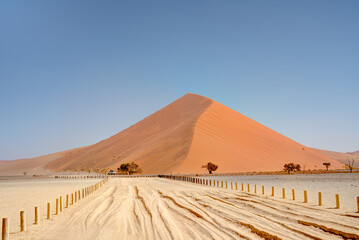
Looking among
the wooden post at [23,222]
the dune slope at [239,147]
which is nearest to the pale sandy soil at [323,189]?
the wooden post at [23,222]

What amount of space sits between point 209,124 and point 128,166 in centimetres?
3802

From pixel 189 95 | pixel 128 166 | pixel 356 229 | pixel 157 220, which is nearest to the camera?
pixel 356 229

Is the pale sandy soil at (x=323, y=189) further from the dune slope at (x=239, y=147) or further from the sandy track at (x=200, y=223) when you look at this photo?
the dune slope at (x=239, y=147)

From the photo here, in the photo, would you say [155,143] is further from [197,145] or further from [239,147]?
[239,147]

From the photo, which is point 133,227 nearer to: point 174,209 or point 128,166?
point 174,209

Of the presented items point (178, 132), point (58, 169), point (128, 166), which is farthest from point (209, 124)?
point (58, 169)

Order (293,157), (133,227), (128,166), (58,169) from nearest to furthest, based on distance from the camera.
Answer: (133,227) < (128,166) < (293,157) < (58,169)

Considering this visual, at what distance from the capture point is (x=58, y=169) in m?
154

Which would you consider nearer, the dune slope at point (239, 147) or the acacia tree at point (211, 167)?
the acacia tree at point (211, 167)

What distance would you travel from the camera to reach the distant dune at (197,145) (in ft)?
310

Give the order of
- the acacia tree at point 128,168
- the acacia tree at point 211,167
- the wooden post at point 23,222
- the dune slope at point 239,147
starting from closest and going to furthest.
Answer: the wooden post at point 23,222 → the acacia tree at point 211,167 → the acacia tree at point 128,168 → the dune slope at point 239,147

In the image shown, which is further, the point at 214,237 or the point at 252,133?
the point at 252,133

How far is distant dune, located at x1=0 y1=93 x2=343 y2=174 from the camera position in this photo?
94625mm

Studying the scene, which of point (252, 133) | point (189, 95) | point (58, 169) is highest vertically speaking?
point (189, 95)
